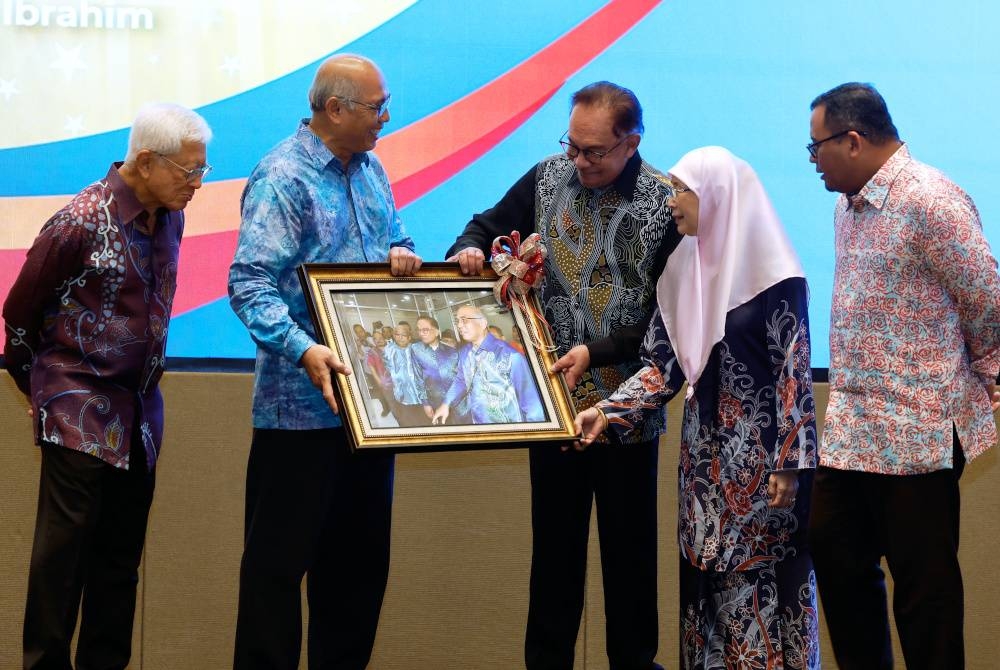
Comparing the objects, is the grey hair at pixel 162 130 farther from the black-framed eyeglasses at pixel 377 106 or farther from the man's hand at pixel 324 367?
the man's hand at pixel 324 367

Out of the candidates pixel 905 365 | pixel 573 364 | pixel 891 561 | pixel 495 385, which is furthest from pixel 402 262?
pixel 891 561

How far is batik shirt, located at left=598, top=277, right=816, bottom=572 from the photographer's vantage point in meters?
2.48

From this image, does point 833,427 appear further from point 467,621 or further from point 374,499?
point 467,621

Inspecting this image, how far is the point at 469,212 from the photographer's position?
12.3 feet

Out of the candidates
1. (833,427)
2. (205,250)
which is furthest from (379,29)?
(833,427)

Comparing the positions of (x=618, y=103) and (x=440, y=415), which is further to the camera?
(x=618, y=103)

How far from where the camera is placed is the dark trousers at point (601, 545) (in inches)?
111

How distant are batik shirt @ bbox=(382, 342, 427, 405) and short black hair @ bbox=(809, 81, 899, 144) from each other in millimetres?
1162

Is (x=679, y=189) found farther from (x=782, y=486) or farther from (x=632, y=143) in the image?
(x=782, y=486)

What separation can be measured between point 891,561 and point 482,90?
195 centimetres

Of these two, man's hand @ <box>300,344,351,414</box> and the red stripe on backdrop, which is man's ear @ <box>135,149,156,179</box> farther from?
the red stripe on backdrop

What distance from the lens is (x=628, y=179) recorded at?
286 centimetres

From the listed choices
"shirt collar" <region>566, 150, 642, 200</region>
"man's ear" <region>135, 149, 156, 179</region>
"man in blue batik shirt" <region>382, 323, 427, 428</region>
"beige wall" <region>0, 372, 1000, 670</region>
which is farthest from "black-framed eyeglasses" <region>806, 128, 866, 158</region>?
"man's ear" <region>135, 149, 156, 179</region>

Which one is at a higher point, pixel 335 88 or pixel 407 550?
pixel 335 88
